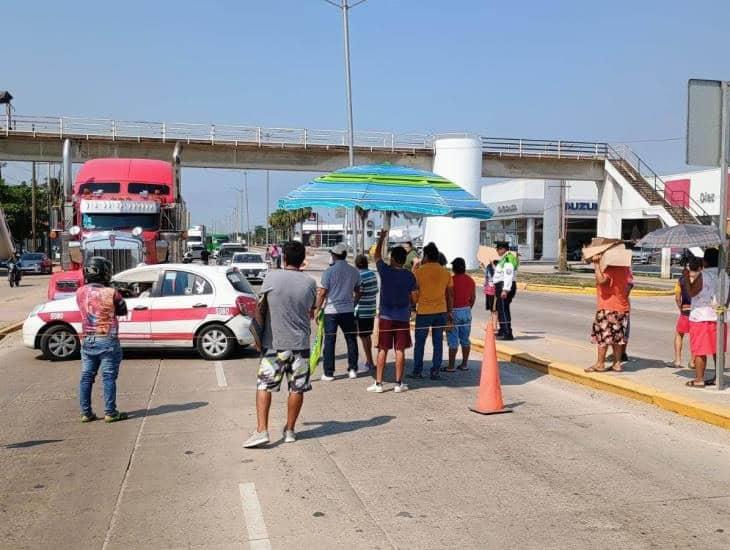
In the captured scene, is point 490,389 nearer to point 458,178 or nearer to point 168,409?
point 168,409

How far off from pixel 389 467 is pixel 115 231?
14897 millimetres

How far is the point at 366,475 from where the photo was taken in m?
6.02

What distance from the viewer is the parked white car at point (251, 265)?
3203cm

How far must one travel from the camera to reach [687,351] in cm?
1265

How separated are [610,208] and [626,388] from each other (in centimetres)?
3857

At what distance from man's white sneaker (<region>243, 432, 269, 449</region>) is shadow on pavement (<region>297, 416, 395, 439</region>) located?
53 cm

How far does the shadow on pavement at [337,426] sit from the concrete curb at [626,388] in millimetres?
2971

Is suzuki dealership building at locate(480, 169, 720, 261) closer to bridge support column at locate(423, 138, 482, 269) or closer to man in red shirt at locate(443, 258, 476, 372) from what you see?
bridge support column at locate(423, 138, 482, 269)

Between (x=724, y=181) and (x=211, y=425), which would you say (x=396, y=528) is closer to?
(x=211, y=425)

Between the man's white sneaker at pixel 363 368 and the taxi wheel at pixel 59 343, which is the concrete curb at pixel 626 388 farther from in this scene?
the taxi wheel at pixel 59 343

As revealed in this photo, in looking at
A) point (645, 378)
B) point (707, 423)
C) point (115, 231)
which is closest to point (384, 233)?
point (645, 378)

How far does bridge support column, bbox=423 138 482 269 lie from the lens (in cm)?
4266

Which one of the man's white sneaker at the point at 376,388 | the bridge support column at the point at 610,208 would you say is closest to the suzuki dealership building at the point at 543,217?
the bridge support column at the point at 610,208

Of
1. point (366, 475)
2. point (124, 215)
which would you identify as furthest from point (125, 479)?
point (124, 215)
